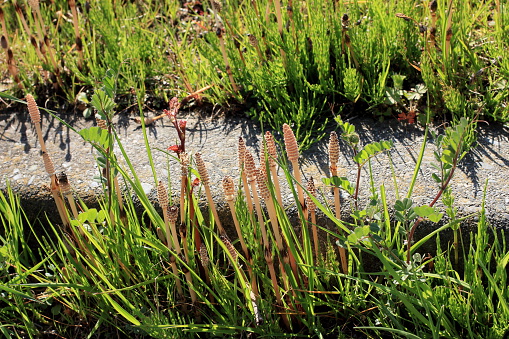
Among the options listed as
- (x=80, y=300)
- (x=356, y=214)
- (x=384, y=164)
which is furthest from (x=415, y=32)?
(x=80, y=300)

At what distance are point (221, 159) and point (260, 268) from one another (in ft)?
2.04

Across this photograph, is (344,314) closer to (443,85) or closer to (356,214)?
(356,214)

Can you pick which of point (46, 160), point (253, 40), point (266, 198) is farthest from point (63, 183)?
point (253, 40)

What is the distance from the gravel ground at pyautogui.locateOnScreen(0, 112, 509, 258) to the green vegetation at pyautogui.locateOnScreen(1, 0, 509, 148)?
11 cm

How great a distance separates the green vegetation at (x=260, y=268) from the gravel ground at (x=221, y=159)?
119 millimetres

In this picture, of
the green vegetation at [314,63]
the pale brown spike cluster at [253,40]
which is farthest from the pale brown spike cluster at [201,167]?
the pale brown spike cluster at [253,40]

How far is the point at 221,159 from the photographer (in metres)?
2.38

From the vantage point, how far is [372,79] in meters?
2.56

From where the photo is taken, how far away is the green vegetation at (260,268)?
1.57 meters

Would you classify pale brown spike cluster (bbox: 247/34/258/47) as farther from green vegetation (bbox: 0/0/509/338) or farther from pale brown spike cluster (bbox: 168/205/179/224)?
pale brown spike cluster (bbox: 168/205/179/224)

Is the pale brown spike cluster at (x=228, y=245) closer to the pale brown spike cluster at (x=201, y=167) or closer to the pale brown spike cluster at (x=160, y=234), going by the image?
the pale brown spike cluster at (x=201, y=167)

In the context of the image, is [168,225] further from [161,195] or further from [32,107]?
[32,107]

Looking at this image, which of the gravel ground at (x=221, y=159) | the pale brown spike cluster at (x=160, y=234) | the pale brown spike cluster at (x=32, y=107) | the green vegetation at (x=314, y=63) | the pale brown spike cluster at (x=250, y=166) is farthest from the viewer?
the green vegetation at (x=314, y=63)

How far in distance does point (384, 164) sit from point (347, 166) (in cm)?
15
